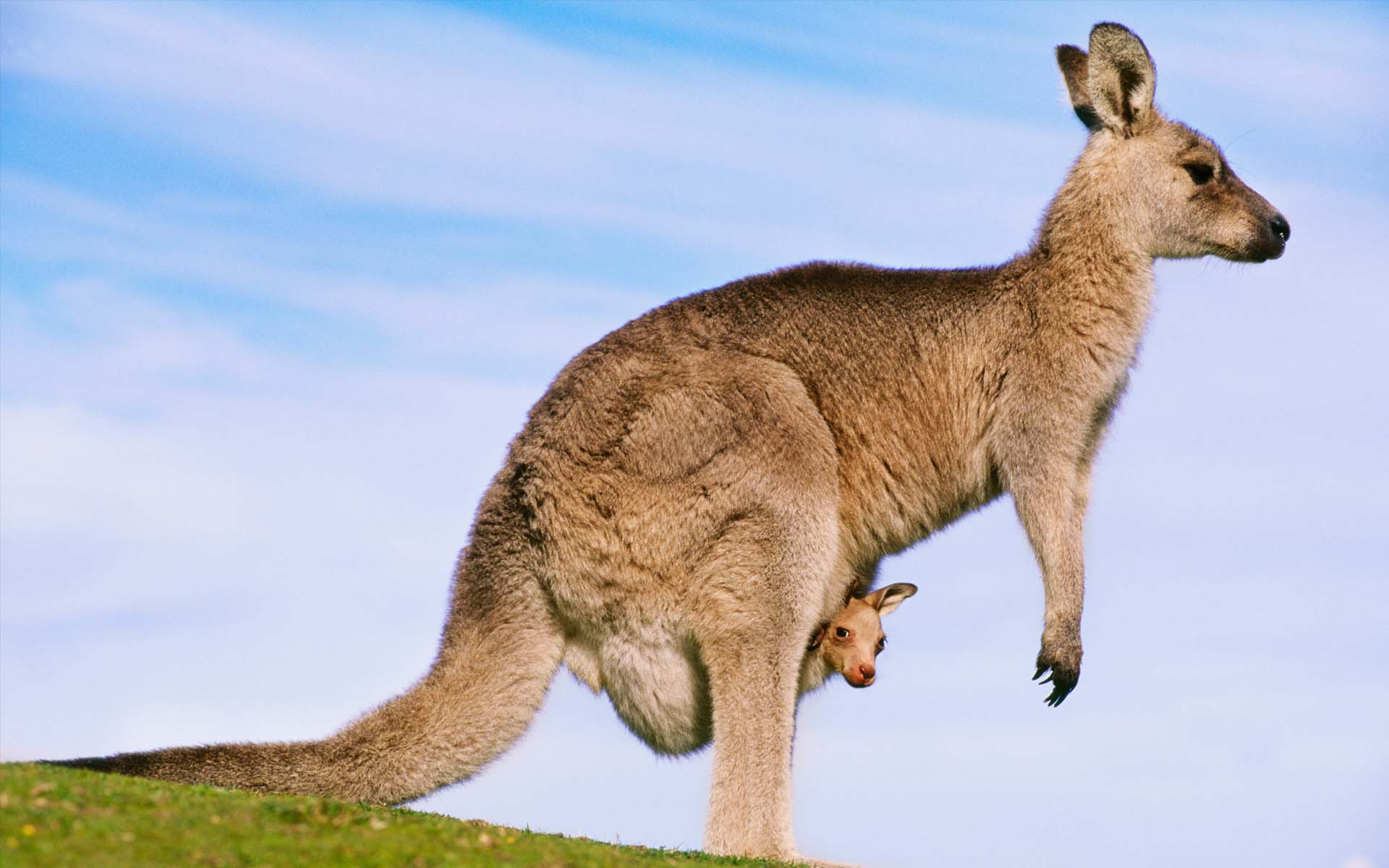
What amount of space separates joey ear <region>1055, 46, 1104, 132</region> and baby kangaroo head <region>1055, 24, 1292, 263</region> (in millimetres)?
84

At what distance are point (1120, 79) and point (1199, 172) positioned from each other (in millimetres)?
807

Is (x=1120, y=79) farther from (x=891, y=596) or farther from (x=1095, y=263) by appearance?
(x=891, y=596)

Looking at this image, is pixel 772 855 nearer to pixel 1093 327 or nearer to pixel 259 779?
pixel 259 779

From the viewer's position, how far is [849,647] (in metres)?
8.27

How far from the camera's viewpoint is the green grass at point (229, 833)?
5031 mm

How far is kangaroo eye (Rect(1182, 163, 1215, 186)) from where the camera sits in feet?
29.6

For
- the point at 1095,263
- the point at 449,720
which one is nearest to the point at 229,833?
the point at 449,720

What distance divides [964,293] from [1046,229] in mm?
874

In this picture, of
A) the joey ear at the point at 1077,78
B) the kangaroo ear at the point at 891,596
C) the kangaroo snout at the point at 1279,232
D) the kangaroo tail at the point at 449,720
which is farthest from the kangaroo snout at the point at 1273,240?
the kangaroo tail at the point at 449,720

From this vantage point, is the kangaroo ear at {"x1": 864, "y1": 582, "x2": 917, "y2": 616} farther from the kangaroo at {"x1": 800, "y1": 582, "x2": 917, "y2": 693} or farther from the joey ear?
the joey ear

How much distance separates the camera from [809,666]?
830cm

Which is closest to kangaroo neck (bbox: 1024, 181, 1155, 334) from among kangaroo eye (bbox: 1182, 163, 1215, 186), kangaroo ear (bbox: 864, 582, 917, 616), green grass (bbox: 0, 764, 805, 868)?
kangaroo eye (bbox: 1182, 163, 1215, 186)

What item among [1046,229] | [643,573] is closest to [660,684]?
[643,573]

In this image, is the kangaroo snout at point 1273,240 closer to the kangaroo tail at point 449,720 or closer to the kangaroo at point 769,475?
the kangaroo at point 769,475
